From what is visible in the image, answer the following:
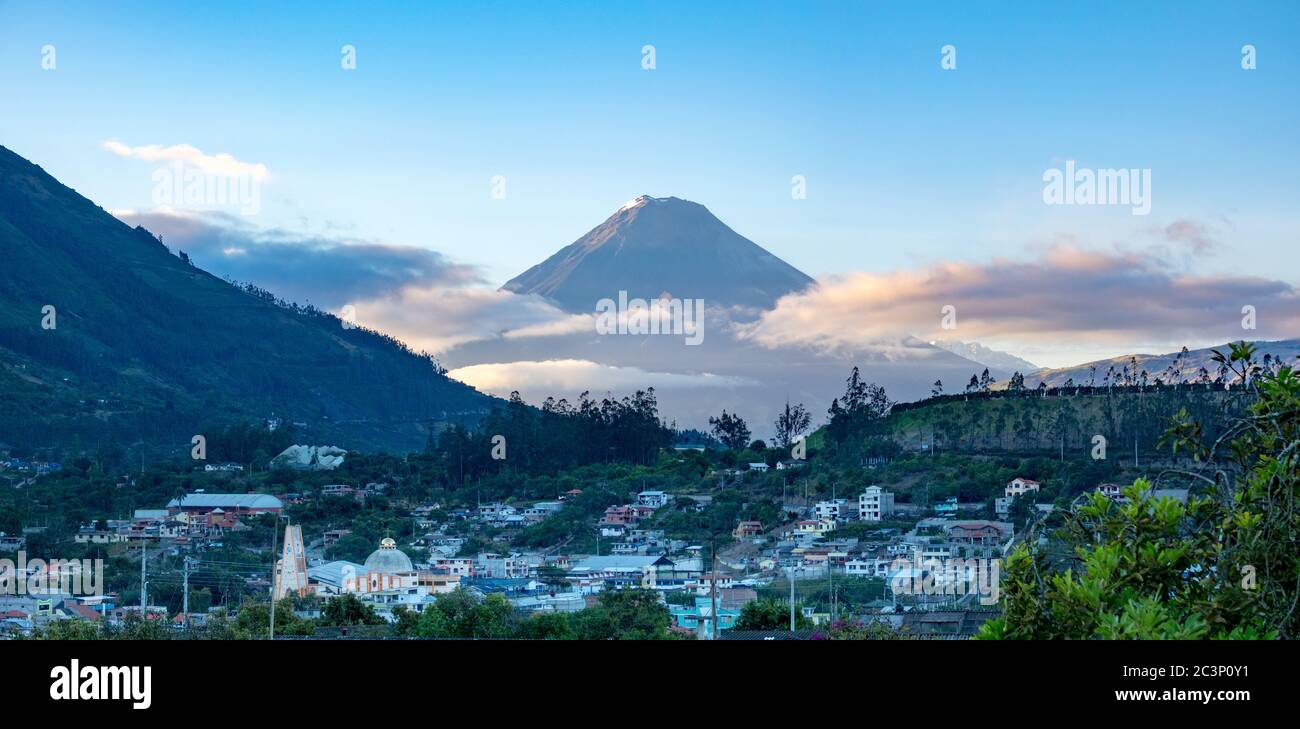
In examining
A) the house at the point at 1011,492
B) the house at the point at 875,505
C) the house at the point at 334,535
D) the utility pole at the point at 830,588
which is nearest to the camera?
the utility pole at the point at 830,588

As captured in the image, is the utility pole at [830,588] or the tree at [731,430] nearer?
the utility pole at [830,588]

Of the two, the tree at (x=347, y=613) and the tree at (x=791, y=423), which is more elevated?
the tree at (x=791, y=423)

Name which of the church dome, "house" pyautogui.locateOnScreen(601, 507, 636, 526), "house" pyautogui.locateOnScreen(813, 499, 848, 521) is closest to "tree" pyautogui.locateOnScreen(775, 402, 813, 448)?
"house" pyautogui.locateOnScreen(601, 507, 636, 526)

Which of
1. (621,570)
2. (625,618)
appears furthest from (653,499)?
(625,618)

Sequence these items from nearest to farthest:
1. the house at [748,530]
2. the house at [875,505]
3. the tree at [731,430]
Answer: the house at [748,530] < the house at [875,505] < the tree at [731,430]

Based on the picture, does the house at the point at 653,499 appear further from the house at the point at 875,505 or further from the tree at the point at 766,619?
the tree at the point at 766,619

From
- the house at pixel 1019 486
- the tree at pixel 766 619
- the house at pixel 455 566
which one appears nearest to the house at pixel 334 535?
the house at pixel 455 566

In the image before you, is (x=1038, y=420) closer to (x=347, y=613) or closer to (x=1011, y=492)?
(x=1011, y=492)
